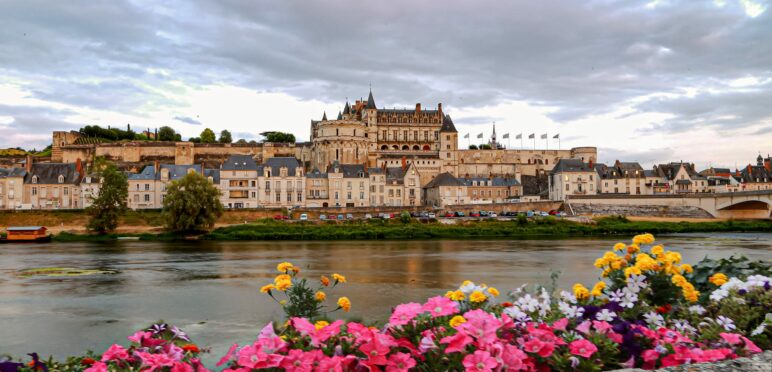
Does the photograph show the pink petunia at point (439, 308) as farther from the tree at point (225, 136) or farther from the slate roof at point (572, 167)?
the tree at point (225, 136)

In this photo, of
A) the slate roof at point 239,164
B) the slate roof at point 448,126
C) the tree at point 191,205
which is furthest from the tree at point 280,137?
the tree at point 191,205

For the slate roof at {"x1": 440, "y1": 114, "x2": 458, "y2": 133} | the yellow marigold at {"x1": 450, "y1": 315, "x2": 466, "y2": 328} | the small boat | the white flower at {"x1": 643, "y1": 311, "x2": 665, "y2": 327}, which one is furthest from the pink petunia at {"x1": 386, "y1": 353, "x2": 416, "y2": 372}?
the slate roof at {"x1": 440, "y1": 114, "x2": 458, "y2": 133}

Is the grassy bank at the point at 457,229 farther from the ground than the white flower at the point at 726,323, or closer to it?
closer to it

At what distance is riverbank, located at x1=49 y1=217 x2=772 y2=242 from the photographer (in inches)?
1435

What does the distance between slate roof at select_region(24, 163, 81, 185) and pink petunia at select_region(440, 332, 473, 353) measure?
53.6 m

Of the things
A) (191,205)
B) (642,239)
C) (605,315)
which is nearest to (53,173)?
(191,205)

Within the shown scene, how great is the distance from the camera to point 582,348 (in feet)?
11.2

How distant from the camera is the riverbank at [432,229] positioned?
3644cm

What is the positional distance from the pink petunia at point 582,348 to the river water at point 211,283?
3.62 metres

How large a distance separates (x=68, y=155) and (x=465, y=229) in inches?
2072

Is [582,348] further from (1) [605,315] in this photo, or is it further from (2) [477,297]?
(2) [477,297]

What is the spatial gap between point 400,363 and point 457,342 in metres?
0.34

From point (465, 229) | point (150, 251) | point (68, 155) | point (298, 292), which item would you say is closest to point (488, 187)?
point (465, 229)

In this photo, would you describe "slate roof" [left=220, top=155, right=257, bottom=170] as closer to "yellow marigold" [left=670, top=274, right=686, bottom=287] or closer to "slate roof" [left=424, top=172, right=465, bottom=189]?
"slate roof" [left=424, top=172, right=465, bottom=189]
